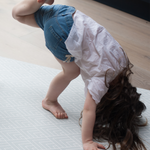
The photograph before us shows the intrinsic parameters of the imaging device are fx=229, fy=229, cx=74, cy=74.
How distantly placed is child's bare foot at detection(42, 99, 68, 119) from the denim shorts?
257 millimetres

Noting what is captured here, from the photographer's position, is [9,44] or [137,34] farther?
[137,34]

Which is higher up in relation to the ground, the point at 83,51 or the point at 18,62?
the point at 83,51

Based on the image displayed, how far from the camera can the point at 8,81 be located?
3.62ft

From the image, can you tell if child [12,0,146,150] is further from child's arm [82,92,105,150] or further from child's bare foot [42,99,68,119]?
child's bare foot [42,99,68,119]

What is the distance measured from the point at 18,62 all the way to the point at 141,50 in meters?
0.85

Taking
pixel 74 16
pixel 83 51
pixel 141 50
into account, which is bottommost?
pixel 141 50

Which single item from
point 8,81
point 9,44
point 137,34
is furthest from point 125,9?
point 8,81

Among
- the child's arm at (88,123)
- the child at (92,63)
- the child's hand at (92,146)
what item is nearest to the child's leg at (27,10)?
the child at (92,63)

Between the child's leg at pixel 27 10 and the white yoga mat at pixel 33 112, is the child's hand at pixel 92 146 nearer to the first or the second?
the white yoga mat at pixel 33 112

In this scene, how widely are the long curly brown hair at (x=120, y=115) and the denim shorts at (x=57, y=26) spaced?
0.20m

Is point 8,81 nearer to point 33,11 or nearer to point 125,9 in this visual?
point 33,11

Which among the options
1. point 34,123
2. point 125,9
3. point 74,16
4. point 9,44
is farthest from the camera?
point 125,9

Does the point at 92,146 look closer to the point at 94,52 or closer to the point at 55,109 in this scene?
the point at 55,109

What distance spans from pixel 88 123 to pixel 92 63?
0.70 feet
